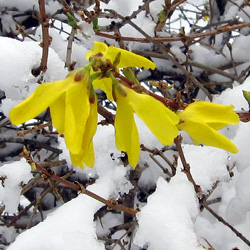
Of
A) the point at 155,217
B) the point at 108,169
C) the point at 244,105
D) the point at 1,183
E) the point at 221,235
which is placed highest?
the point at 244,105

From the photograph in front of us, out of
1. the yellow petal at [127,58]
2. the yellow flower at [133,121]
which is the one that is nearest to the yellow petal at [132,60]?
the yellow petal at [127,58]

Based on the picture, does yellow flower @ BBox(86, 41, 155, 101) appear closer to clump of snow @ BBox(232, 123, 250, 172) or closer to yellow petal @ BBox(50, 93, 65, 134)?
yellow petal @ BBox(50, 93, 65, 134)

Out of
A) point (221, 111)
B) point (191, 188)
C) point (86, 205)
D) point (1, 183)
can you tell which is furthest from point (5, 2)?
point (221, 111)

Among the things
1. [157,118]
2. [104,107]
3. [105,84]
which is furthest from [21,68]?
[104,107]

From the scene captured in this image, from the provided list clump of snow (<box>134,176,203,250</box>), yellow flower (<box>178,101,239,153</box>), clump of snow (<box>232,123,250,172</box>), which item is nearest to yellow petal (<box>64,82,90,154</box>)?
yellow flower (<box>178,101,239,153</box>)

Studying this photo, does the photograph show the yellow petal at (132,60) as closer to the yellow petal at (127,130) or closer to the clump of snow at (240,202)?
the yellow petal at (127,130)

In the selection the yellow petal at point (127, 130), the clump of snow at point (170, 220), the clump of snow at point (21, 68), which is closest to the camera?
the yellow petal at point (127, 130)

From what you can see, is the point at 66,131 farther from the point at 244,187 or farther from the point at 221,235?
the point at 221,235
